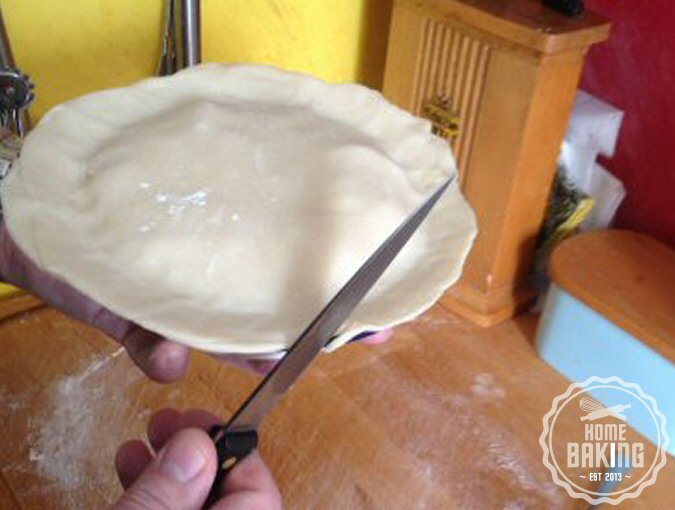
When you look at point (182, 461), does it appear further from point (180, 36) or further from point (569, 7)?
point (569, 7)

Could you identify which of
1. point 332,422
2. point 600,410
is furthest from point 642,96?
point 332,422

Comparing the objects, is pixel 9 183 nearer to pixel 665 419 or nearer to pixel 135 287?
pixel 135 287

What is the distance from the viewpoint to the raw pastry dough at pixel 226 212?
0.37 m

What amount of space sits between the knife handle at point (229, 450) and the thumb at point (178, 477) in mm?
22

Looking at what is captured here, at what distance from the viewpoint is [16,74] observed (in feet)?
1.68

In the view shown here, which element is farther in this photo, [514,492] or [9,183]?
[514,492]

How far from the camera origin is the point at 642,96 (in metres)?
0.80

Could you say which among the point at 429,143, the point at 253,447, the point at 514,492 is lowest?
the point at 514,492

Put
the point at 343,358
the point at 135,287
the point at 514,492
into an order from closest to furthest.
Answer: the point at 135,287 → the point at 514,492 → the point at 343,358

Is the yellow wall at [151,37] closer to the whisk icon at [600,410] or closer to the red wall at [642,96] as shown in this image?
the red wall at [642,96]

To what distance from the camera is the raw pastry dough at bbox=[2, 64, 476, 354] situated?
366mm

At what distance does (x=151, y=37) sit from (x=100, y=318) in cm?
28

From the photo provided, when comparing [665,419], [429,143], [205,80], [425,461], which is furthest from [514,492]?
[205,80]

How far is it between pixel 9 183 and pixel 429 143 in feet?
0.84
